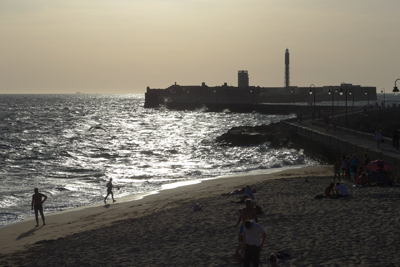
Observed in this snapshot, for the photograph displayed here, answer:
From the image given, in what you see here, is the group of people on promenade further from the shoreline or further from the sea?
the sea

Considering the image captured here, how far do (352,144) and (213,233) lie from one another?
17568 millimetres

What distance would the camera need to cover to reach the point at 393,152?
950 inches

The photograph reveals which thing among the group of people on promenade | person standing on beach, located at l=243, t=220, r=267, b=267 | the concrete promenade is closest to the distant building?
the concrete promenade

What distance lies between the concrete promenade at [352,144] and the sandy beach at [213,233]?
4480mm

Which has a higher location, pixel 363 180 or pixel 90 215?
pixel 363 180

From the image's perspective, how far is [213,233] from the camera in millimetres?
12797

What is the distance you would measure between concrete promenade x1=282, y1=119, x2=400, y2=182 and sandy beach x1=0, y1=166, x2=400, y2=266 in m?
4.48

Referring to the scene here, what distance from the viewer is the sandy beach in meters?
10.5

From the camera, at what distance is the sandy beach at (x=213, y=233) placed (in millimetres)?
10492

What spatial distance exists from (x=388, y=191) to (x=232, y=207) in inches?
185

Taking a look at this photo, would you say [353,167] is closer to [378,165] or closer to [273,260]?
[378,165]

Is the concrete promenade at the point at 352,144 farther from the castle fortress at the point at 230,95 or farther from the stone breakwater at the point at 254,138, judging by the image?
the castle fortress at the point at 230,95

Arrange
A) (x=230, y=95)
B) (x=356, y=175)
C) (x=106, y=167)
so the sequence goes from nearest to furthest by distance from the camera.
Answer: (x=356, y=175), (x=106, y=167), (x=230, y=95)

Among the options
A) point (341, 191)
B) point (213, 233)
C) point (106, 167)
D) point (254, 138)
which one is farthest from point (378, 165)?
point (254, 138)
